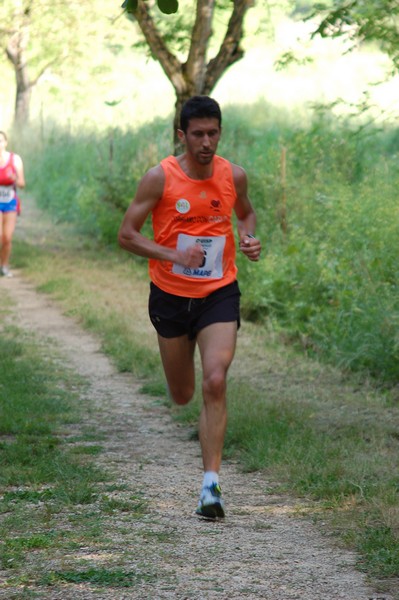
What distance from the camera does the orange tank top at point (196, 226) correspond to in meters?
6.02

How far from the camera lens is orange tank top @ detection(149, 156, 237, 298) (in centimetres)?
602

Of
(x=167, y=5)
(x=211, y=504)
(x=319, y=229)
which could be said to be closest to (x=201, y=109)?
(x=167, y=5)

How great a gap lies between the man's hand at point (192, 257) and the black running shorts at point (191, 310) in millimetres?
233

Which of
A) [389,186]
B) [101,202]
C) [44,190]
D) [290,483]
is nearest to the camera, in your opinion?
[290,483]

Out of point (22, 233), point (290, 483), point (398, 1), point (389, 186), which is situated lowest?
point (22, 233)

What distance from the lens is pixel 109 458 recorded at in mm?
6887

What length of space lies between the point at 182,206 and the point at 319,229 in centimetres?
600

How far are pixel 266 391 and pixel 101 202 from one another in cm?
964

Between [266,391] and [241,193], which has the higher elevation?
[241,193]

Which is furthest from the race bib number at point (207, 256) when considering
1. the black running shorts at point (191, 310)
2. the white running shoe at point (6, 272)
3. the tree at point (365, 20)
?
the white running shoe at point (6, 272)

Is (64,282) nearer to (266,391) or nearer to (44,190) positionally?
(266,391)

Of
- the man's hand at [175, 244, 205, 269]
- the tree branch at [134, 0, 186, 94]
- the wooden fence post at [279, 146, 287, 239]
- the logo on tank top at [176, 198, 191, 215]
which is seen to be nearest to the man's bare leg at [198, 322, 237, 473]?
the man's hand at [175, 244, 205, 269]

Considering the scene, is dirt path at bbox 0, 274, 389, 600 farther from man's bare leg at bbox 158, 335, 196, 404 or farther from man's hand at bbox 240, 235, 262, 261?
man's hand at bbox 240, 235, 262, 261

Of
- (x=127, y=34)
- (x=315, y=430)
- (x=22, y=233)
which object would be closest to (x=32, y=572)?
(x=315, y=430)
